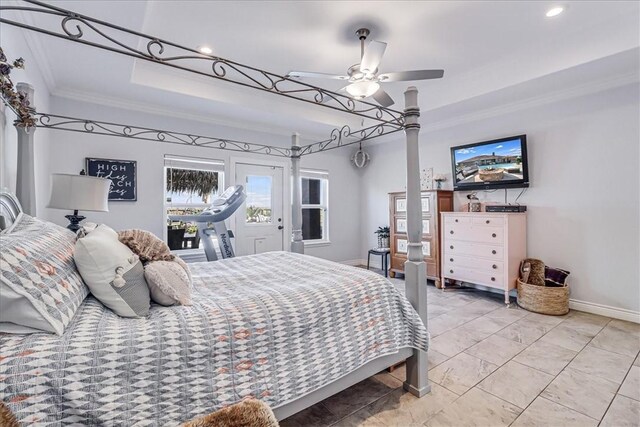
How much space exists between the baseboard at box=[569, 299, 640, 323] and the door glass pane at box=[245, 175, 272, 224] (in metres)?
4.21

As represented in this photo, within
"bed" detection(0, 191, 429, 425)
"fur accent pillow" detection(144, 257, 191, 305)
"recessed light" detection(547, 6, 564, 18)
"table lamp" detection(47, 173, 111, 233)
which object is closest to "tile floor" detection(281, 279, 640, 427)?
"bed" detection(0, 191, 429, 425)

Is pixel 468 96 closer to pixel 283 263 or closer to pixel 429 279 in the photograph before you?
pixel 429 279

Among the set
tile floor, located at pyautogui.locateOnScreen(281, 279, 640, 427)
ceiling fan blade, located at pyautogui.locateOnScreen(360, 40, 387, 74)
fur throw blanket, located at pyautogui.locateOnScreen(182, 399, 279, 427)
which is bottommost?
tile floor, located at pyautogui.locateOnScreen(281, 279, 640, 427)

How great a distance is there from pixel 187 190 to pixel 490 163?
4.23 metres

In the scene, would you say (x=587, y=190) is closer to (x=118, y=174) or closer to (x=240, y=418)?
(x=240, y=418)

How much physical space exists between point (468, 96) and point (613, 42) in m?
1.29

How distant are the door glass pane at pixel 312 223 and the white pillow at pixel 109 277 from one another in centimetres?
429

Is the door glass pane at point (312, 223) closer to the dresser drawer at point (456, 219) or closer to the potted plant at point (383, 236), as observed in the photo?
the potted plant at point (383, 236)

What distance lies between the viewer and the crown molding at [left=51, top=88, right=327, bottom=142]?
132 inches

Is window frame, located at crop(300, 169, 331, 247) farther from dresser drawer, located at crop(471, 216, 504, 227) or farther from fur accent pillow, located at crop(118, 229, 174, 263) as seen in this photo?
fur accent pillow, located at crop(118, 229, 174, 263)

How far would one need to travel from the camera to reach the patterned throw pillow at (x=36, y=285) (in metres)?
0.88

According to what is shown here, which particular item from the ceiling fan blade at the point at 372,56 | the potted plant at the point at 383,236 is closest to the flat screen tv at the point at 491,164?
the potted plant at the point at 383,236

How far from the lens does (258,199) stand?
4.77 meters

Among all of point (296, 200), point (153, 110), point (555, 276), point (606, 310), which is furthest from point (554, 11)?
point (153, 110)
